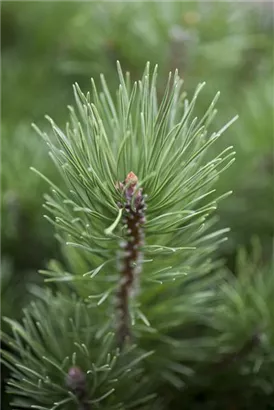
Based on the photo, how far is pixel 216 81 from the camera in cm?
38

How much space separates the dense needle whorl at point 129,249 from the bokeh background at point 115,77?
0.23ft

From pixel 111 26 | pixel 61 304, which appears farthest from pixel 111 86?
pixel 61 304

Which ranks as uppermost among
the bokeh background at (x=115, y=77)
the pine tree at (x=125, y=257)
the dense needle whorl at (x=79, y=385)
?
the bokeh background at (x=115, y=77)

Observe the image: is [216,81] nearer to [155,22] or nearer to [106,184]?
A: [155,22]

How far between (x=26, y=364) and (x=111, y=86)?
18cm

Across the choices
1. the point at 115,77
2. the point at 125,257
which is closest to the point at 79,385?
the point at 125,257

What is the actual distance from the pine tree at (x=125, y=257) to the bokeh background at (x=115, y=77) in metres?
0.05

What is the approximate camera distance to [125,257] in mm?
237

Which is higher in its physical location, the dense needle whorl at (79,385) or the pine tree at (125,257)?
the pine tree at (125,257)

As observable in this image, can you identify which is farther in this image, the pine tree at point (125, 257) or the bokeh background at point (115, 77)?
the bokeh background at point (115, 77)

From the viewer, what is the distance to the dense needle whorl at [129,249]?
0.22m

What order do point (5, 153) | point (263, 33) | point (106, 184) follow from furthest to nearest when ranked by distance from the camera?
point (263, 33) → point (5, 153) → point (106, 184)

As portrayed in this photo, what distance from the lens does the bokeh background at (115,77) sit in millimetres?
320

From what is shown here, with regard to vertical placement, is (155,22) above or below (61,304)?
above
